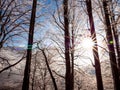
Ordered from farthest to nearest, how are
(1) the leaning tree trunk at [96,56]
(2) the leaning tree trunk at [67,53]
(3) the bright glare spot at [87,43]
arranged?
(2) the leaning tree trunk at [67,53], (3) the bright glare spot at [87,43], (1) the leaning tree trunk at [96,56]

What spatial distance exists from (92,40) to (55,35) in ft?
21.6

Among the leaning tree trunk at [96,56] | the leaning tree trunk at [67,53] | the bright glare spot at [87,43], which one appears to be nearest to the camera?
the leaning tree trunk at [96,56]

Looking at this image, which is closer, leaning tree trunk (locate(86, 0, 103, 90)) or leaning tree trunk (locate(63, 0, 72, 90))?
leaning tree trunk (locate(86, 0, 103, 90))

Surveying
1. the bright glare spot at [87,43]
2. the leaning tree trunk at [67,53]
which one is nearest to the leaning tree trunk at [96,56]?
the bright glare spot at [87,43]

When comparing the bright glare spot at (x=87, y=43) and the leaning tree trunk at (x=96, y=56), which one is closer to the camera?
the leaning tree trunk at (x=96, y=56)

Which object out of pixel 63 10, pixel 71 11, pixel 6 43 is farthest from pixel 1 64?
pixel 71 11

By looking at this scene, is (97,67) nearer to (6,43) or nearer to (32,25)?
(32,25)

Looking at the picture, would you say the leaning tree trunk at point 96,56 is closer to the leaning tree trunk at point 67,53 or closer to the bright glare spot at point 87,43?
the bright glare spot at point 87,43

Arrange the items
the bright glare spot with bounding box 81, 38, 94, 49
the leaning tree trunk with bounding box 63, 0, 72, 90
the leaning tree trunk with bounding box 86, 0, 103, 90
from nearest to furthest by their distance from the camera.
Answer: the leaning tree trunk with bounding box 86, 0, 103, 90
the bright glare spot with bounding box 81, 38, 94, 49
the leaning tree trunk with bounding box 63, 0, 72, 90

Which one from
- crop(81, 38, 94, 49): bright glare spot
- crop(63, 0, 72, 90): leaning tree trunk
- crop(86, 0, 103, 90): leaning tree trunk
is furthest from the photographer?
crop(63, 0, 72, 90): leaning tree trunk

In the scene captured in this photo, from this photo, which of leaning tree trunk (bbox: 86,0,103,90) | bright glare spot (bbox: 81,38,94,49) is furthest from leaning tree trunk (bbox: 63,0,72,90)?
leaning tree trunk (bbox: 86,0,103,90)

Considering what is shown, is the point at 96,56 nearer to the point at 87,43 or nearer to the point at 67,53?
the point at 87,43

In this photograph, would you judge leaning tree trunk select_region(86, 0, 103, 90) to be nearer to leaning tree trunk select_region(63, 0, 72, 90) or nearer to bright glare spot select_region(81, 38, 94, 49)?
bright glare spot select_region(81, 38, 94, 49)

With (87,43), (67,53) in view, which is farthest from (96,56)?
(67,53)
